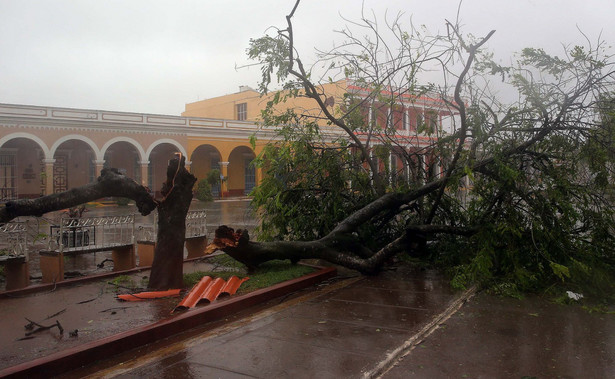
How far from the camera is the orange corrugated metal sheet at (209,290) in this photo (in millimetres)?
5859

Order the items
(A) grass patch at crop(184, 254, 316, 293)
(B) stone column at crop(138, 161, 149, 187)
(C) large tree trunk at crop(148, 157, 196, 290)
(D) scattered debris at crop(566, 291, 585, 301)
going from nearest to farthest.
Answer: (D) scattered debris at crop(566, 291, 585, 301) < (C) large tree trunk at crop(148, 157, 196, 290) < (A) grass patch at crop(184, 254, 316, 293) < (B) stone column at crop(138, 161, 149, 187)

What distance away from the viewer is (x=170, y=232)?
6.53 metres

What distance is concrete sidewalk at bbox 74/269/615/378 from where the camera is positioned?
4020mm

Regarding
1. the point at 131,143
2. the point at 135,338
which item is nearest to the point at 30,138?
the point at 131,143

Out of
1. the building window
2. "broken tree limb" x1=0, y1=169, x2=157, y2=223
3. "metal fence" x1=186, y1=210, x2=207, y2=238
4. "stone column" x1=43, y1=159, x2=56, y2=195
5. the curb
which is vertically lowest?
the curb

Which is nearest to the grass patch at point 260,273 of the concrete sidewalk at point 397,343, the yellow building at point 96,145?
the concrete sidewalk at point 397,343

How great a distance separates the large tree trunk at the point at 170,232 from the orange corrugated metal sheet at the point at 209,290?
1.31 ft

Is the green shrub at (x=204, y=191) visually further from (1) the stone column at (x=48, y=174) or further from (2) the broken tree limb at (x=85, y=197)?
(2) the broken tree limb at (x=85, y=197)

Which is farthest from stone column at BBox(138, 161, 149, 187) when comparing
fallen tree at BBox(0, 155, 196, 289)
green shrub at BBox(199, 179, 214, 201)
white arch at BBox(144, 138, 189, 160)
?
fallen tree at BBox(0, 155, 196, 289)

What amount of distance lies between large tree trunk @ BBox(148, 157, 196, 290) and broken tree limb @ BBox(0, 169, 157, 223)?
0.23 metres

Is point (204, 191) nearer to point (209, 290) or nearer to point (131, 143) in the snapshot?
point (131, 143)

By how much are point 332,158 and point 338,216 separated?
45.9 inches

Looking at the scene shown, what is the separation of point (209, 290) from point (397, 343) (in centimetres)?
264

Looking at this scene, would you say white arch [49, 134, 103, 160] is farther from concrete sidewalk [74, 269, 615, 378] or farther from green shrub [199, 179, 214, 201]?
concrete sidewalk [74, 269, 615, 378]
